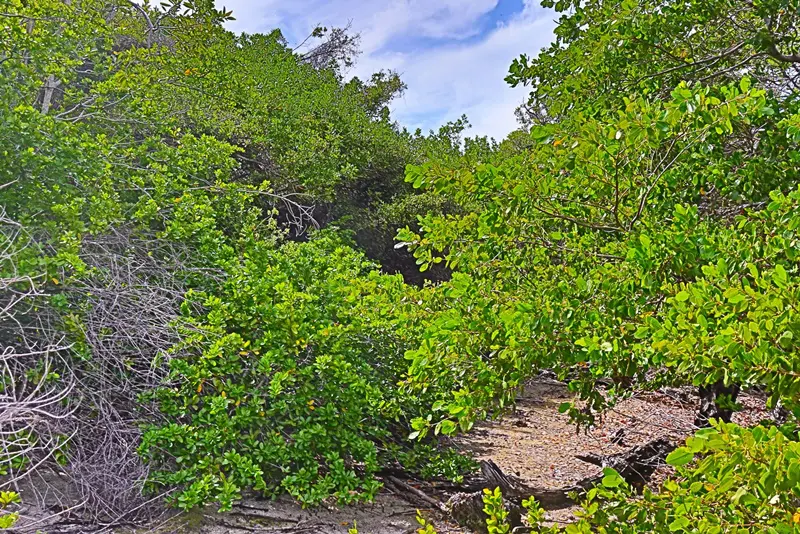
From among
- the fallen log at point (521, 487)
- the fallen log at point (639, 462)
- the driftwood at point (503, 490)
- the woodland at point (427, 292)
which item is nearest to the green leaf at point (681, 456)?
the woodland at point (427, 292)

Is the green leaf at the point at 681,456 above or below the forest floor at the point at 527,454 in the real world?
above

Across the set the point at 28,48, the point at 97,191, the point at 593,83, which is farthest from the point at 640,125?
the point at 28,48

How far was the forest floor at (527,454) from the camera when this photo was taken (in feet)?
12.9

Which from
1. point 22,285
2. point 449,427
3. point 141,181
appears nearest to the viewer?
point 449,427

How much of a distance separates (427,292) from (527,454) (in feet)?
14.7

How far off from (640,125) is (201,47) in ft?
14.0

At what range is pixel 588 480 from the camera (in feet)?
16.6

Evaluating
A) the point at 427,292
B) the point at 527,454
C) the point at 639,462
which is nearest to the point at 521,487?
the point at 639,462

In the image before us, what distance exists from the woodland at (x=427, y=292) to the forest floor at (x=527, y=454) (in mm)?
158

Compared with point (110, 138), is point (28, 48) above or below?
above

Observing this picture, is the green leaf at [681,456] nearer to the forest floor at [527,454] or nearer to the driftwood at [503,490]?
the forest floor at [527,454]

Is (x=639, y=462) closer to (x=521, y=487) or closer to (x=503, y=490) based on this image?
(x=521, y=487)

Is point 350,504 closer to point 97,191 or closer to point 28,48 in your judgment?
point 97,191

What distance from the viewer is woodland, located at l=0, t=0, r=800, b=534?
65.9 inches
